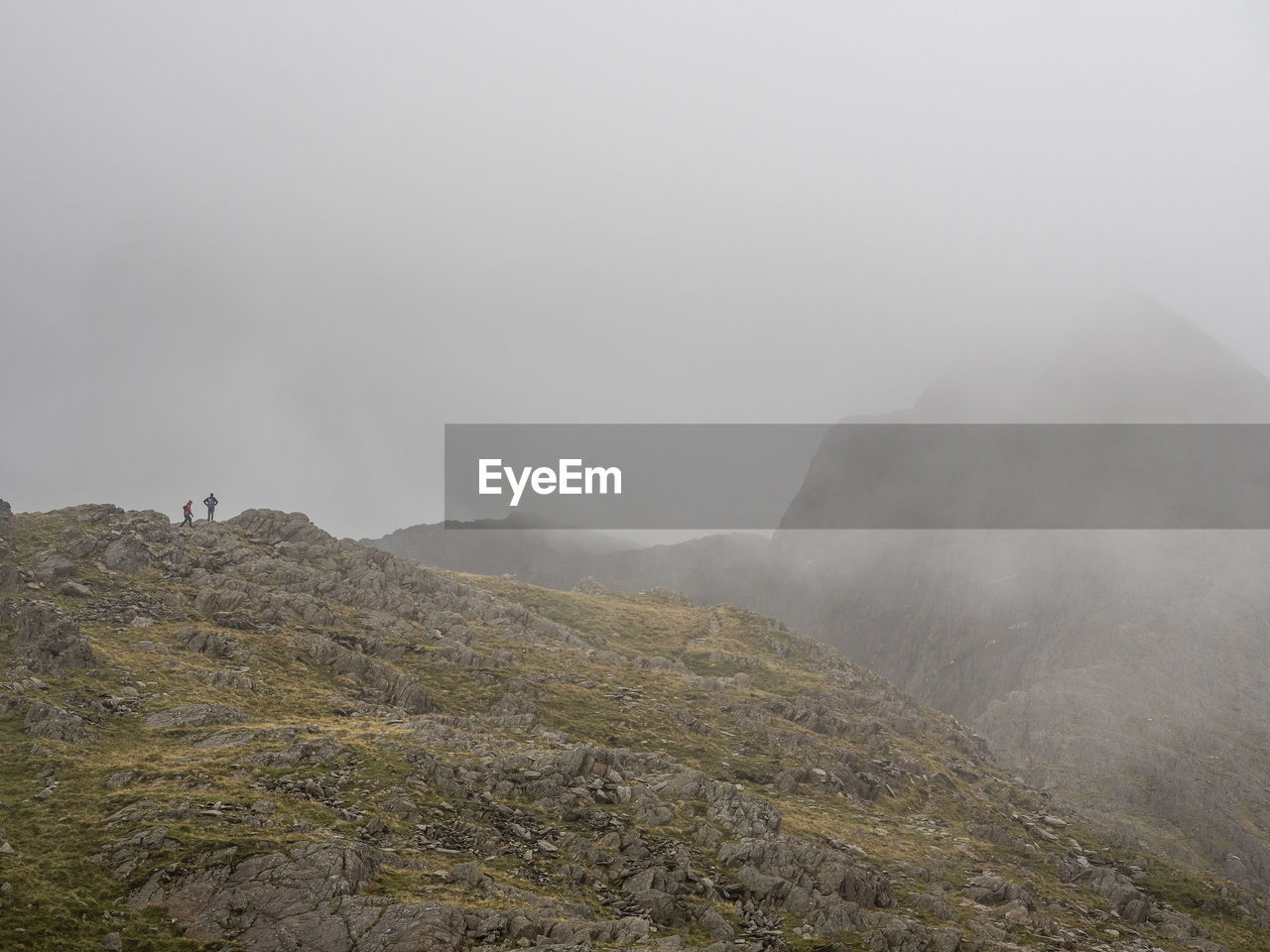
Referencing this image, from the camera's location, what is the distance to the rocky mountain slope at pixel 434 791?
3372 cm

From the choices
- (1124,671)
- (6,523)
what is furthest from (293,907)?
(1124,671)

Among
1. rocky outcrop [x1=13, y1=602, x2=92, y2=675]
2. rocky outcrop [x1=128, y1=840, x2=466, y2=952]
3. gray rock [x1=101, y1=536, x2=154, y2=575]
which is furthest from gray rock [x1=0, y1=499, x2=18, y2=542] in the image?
rocky outcrop [x1=128, y1=840, x2=466, y2=952]

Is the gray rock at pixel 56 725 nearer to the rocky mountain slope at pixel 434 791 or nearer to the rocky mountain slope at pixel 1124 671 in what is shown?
the rocky mountain slope at pixel 434 791

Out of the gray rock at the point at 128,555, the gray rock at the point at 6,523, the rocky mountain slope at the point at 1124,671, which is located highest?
the gray rock at the point at 6,523

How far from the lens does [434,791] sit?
4588 cm

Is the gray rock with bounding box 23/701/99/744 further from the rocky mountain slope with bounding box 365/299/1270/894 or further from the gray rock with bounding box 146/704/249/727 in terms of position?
the rocky mountain slope with bounding box 365/299/1270/894

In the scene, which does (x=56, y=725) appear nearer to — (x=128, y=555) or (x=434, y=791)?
(x=434, y=791)

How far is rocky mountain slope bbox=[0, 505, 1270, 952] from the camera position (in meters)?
33.7

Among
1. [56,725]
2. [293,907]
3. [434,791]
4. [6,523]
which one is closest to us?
[293,907]

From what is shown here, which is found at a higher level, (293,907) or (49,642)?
(49,642)

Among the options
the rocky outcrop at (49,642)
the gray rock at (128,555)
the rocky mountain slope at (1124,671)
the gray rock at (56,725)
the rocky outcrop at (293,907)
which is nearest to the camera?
the rocky outcrop at (293,907)

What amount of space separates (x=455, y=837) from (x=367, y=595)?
4396 centimetres

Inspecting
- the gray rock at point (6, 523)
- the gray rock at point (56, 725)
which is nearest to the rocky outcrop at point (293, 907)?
the gray rock at point (56, 725)

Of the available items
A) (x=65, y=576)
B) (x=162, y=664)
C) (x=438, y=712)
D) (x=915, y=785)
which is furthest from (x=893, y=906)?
(x=65, y=576)
